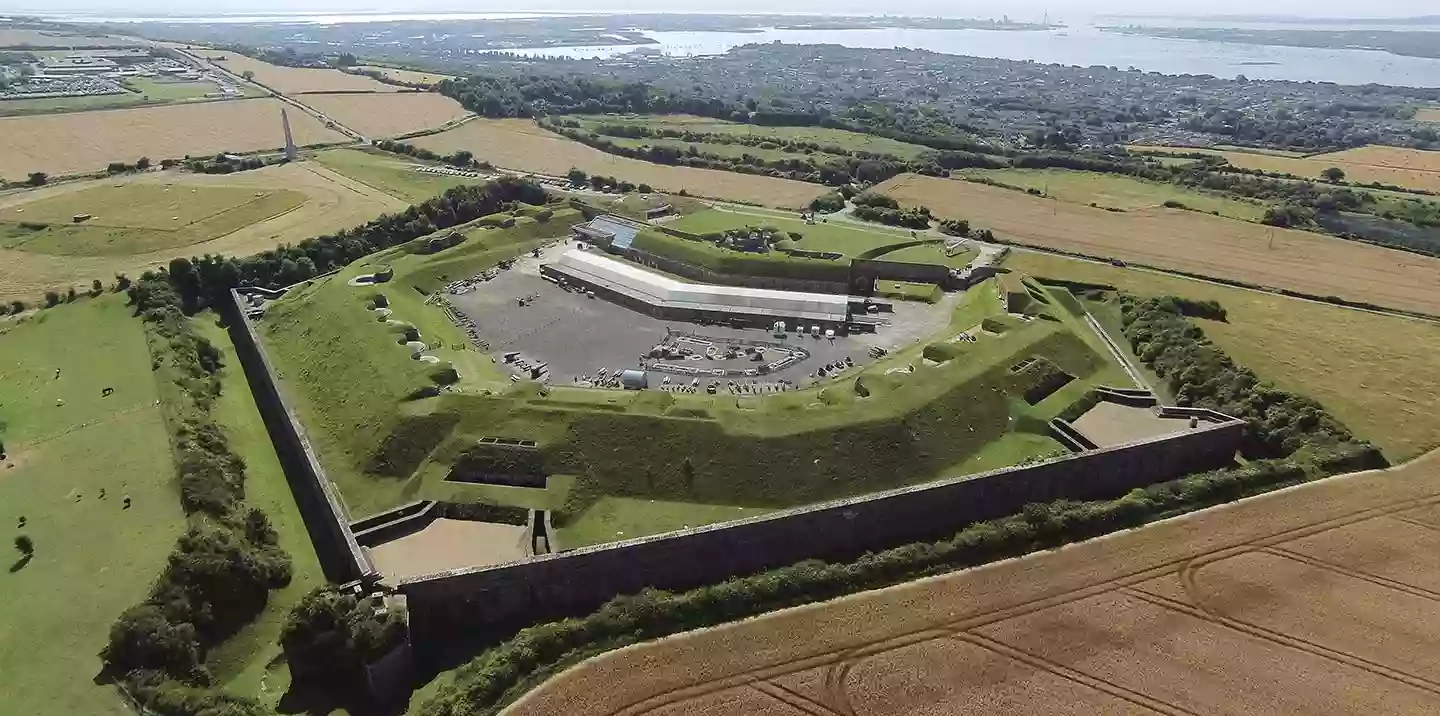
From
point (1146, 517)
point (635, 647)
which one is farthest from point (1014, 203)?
point (635, 647)

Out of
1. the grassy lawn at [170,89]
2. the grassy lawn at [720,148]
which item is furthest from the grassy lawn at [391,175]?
the grassy lawn at [170,89]

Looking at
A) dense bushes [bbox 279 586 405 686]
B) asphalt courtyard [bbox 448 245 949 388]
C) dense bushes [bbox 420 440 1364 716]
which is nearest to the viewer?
dense bushes [bbox 420 440 1364 716]

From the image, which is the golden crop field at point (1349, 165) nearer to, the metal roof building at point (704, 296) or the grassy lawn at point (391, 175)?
the metal roof building at point (704, 296)

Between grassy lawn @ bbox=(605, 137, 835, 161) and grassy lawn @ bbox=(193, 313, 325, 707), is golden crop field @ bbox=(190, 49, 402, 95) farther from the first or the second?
grassy lawn @ bbox=(193, 313, 325, 707)

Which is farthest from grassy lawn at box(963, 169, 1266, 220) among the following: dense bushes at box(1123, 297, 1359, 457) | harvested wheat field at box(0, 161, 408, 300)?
harvested wheat field at box(0, 161, 408, 300)

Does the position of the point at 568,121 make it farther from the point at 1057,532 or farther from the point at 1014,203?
the point at 1057,532

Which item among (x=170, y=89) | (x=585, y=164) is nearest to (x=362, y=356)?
(x=585, y=164)

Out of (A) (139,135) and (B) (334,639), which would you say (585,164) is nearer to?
(A) (139,135)
